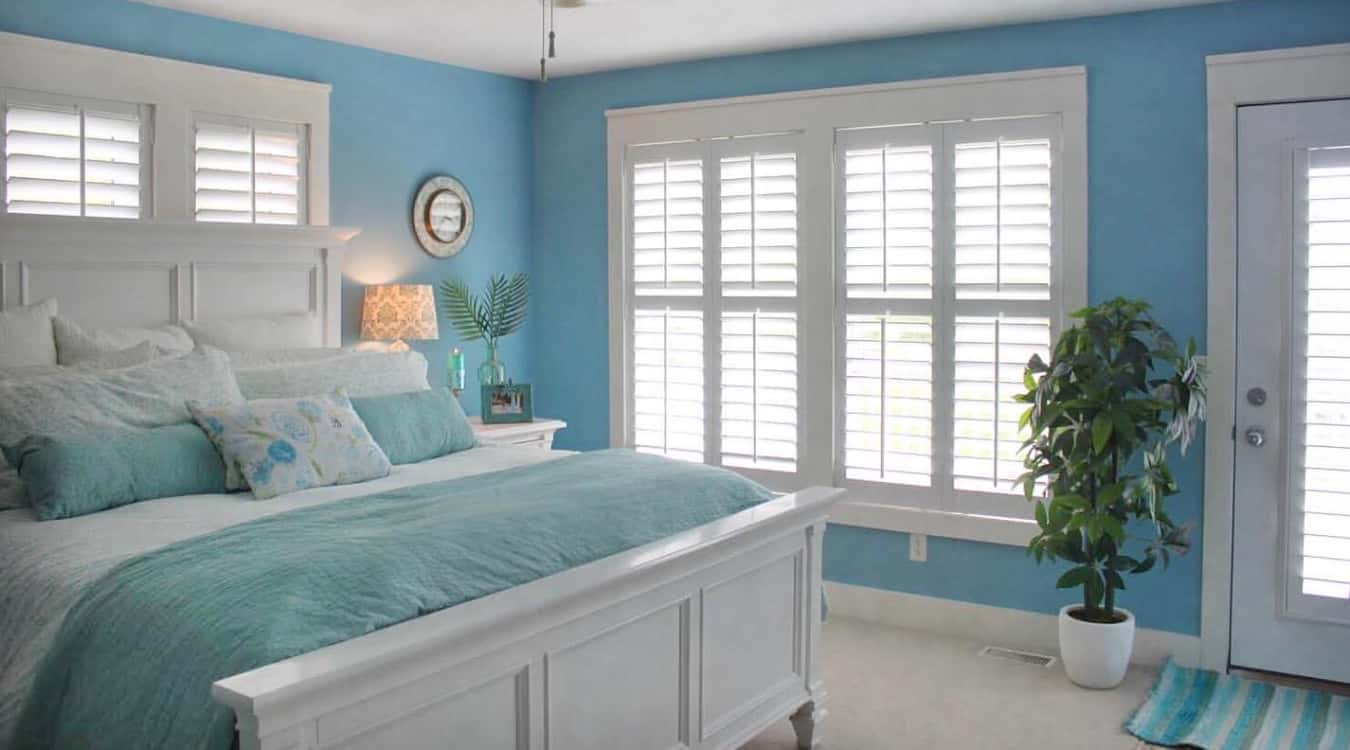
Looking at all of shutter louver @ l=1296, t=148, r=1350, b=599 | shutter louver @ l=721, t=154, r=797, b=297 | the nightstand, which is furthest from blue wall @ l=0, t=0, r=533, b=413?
shutter louver @ l=1296, t=148, r=1350, b=599

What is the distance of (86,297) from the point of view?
3789mm

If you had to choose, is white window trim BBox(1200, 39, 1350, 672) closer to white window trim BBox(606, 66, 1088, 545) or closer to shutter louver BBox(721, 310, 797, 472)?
white window trim BBox(606, 66, 1088, 545)

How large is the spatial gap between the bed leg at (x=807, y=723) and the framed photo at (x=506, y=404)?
1.99 metres

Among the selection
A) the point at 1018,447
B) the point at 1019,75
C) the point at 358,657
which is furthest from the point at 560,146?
the point at 358,657

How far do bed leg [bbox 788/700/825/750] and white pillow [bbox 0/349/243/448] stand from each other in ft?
6.25

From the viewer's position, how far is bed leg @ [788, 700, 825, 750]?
3441mm

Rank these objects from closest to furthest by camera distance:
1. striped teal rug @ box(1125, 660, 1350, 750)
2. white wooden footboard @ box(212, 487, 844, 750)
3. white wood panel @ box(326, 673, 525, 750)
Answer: white wooden footboard @ box(212, 487, 844, 750), white wood panel @ box(326, 673, 525, 750), striped teal rug @ box(1125, 660, 1350, 750)

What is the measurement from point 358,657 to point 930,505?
307cm

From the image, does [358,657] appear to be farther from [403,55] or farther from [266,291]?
[403,55]

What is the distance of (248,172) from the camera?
433 cm

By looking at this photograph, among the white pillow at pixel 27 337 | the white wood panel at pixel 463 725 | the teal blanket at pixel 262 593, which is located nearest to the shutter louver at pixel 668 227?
the teal blanket at pixel 262 593

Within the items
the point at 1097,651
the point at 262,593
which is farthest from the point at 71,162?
the point at 1097,651

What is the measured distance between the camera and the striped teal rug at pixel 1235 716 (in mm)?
3504

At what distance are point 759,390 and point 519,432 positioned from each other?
1027 millimetres
